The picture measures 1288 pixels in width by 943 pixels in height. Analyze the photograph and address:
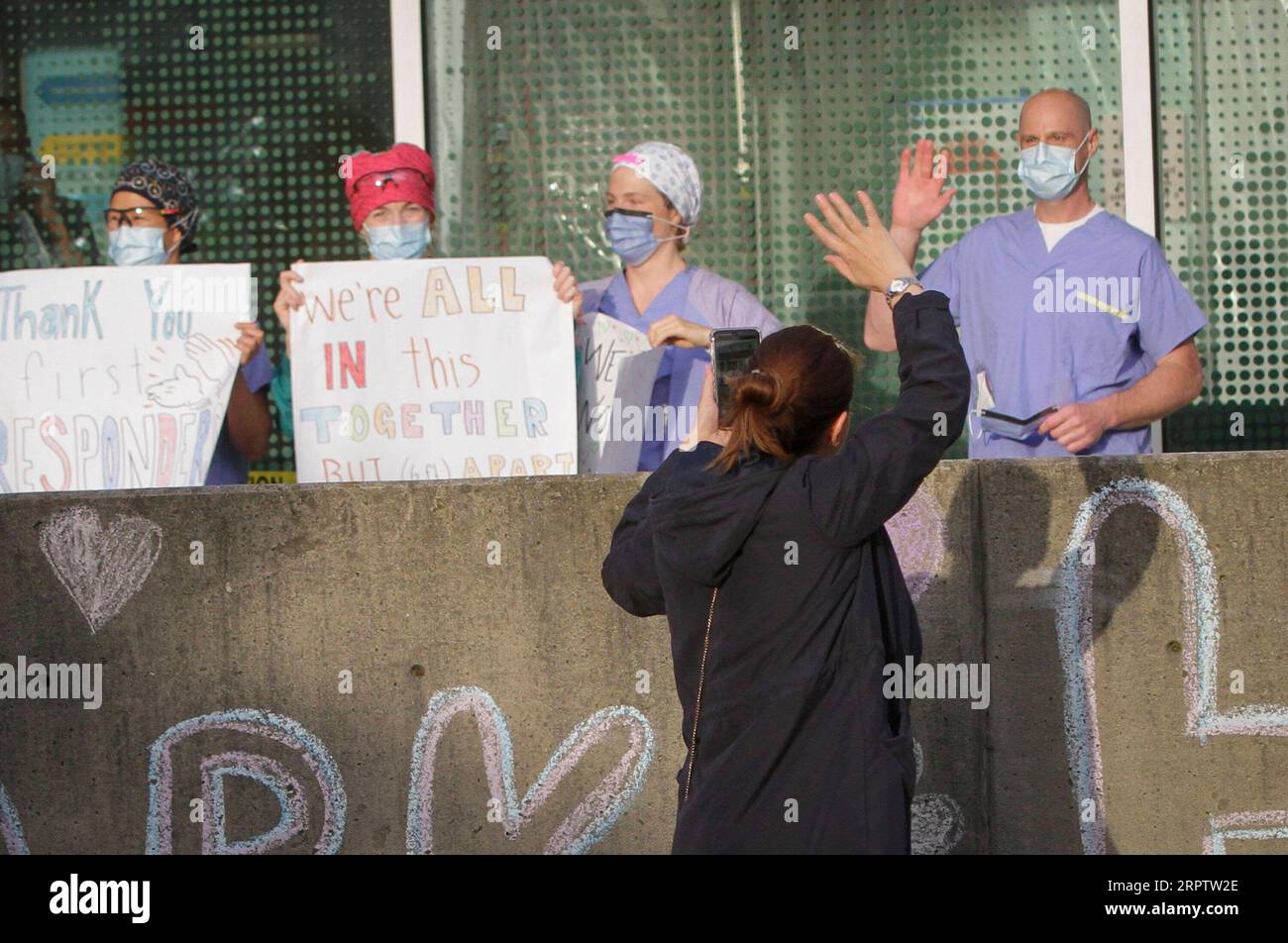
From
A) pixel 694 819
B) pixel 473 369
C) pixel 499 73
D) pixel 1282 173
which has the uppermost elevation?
pixel 499 73

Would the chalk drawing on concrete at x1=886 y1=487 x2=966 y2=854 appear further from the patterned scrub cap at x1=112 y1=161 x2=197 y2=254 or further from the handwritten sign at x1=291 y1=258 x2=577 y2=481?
the patterned scrub cap at x1=112 y1=161 x2=197 y2=254

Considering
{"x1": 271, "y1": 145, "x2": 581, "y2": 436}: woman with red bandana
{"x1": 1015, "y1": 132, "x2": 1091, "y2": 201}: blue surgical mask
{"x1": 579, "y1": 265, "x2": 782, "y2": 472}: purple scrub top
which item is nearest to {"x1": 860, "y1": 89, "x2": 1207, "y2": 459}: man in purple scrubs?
{"x1": 1015, "y1": 132, "x2": 1091, "y2": 201}: blue surgical mask

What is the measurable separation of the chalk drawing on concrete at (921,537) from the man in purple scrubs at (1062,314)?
0.77 metres

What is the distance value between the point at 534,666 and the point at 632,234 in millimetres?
1849

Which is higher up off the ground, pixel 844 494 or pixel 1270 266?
pixel 1270 266

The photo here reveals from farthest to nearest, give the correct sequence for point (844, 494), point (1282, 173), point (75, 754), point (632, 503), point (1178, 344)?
point (1282, 173)
point (1178, 344)
point (75, 754)
point (632, 503)
point (844, 494)

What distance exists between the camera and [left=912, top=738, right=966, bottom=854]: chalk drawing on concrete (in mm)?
5160

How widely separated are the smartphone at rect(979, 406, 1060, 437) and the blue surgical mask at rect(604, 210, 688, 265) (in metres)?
1.35

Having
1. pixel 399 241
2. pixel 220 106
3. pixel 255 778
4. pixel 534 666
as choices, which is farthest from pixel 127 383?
pixel 220 106

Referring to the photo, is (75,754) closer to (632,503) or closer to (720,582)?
(632,503)

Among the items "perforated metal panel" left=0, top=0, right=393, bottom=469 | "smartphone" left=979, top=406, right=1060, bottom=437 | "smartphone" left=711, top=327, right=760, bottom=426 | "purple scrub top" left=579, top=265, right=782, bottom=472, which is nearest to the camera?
"smartphone" left=711, top=327, right=760, bottom=426

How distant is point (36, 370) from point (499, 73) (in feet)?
10.0

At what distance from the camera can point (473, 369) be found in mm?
6312
